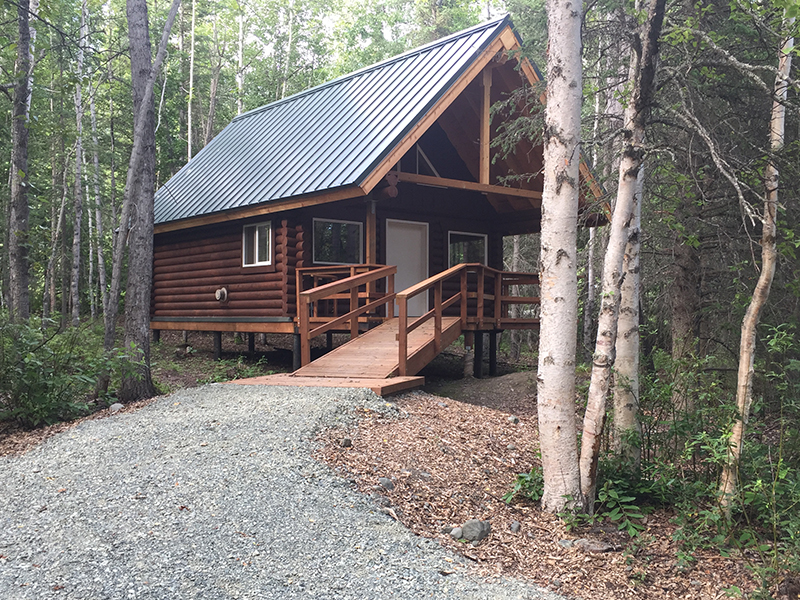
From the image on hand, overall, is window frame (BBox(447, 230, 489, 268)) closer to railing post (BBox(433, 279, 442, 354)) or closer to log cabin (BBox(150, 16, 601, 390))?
log cabin (BBox(150, 16, 601, 390))

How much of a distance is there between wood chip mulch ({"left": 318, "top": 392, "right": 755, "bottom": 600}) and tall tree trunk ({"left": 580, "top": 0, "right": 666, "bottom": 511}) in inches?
22.2

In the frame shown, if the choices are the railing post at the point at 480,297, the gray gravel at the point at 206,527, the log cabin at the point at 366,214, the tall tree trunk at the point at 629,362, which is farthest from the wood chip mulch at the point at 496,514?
the railing post at the point at 480,297

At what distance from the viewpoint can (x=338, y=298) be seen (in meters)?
12.2

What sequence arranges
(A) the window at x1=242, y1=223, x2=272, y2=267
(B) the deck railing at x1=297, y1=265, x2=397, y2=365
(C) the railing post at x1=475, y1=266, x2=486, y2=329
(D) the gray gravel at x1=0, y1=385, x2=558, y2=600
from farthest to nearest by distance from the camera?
1. (A) the window at x1=242, y1=223, x2=272, y2=267
2. (C) the railing post at x1=475, y1=266, x2=486, y2=329
3. (B) the deck railing at x1=297, y1=265, x2=397, y2=365
4. (D) the gray gravel at x1=0, y1=385, x2=558, y2=600

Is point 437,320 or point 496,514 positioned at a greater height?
point 437,320

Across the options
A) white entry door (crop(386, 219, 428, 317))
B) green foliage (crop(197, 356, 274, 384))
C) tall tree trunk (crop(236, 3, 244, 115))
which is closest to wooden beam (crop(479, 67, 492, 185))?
white entry door (crop(386, 219, 428, 317))

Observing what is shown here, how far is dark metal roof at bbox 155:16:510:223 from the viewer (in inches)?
433

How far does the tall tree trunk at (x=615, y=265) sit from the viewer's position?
194 inches

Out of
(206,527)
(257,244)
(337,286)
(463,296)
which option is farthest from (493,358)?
(206,527)

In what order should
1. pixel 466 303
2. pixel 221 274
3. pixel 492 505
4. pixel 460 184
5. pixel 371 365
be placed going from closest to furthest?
pixel 492 505 < pixel 371 365 < pixel 466 303 < pixel 460 184 < pixel 221 274

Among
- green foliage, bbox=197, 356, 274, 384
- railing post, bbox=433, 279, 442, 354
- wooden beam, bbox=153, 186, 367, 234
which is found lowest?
green foliage, bbox=197, 356, 274, 384

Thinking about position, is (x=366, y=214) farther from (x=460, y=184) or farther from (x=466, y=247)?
(x=466, y=247)

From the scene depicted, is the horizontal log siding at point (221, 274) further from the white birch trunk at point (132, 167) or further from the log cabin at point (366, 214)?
the white birch trunk at point (132, 167)

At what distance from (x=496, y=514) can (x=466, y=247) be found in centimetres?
1101
